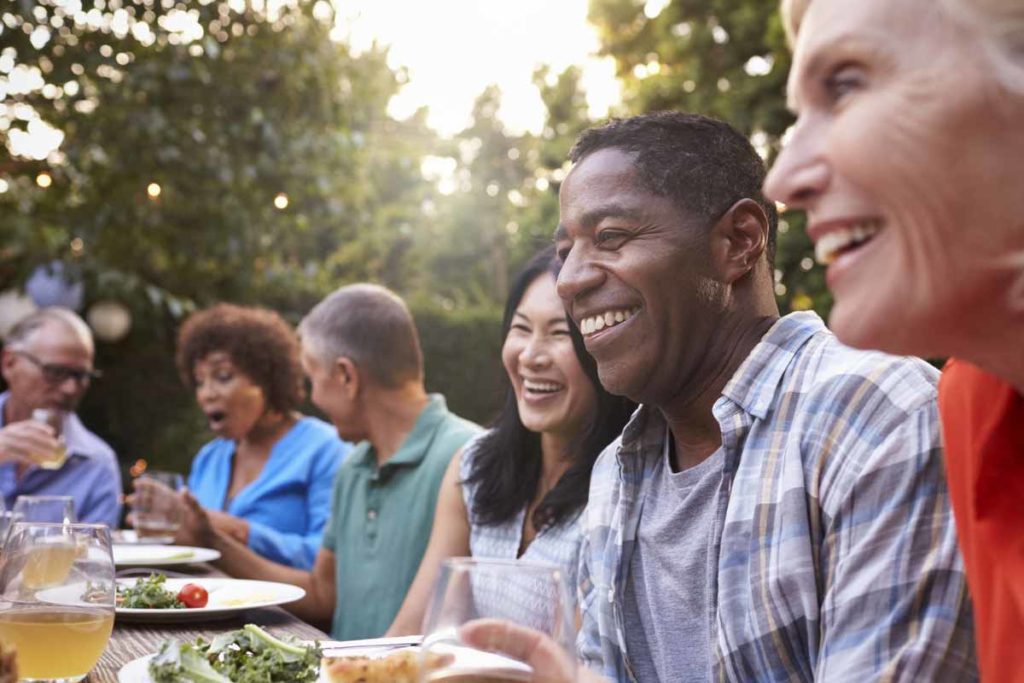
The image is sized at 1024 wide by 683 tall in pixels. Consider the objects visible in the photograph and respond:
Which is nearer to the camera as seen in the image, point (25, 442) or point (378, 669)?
point (378, 669)

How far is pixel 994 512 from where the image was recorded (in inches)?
50.1

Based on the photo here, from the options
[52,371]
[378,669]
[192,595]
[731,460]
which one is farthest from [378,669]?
[52,371]

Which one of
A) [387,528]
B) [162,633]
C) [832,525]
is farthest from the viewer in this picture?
[387,528]

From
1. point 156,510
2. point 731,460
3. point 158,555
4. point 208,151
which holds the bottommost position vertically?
point 158,555

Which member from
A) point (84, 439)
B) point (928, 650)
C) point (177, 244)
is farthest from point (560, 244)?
point (177, 244)

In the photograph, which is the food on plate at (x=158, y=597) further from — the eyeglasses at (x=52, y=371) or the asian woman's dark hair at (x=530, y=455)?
the eyeglasses at (x=52, y=371)

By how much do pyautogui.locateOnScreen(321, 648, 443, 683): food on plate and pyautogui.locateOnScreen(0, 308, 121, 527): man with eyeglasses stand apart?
12.9 ft

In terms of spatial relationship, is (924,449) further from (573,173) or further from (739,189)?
(573,173)

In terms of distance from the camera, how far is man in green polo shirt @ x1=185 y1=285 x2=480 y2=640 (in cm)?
404

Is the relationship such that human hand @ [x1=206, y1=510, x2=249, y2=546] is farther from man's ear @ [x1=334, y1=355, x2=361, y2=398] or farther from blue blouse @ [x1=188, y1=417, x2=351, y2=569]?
man's ear @ [x1=334, y1=355, x2=361, y2=398]

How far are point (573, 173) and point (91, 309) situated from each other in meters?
9.54

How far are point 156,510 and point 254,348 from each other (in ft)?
5.36

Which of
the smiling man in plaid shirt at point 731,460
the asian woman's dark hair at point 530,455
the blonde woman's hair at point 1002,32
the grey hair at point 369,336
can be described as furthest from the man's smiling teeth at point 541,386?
the blonde woman's hair at point 1002,32

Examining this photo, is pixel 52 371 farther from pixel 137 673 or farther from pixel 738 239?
pixel 738 239
